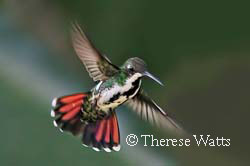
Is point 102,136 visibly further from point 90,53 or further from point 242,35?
point 242,35

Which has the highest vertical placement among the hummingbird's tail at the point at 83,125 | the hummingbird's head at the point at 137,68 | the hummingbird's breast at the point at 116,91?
the hummingbird's head at the point at 137,68

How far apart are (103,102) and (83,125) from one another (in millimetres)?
58

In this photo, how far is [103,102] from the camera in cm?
56

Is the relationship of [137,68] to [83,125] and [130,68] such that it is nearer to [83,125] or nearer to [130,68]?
[130,68]

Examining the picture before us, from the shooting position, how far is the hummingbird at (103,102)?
0.54 meters

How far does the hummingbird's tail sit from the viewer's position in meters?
0.60

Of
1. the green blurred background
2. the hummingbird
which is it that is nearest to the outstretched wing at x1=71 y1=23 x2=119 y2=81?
the hummingbird

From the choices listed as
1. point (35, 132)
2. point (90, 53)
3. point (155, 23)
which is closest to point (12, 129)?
point (35, 132)

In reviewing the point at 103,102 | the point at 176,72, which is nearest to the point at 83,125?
the point at 103,102

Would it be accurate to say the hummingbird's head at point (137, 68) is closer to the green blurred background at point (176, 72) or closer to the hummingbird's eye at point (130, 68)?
the hummingbird's eye at point (130, 68)

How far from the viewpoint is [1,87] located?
1051 millimetres

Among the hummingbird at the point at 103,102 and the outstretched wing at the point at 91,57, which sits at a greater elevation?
the outstretched wing at the point at 91,57

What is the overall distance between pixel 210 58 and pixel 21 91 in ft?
1.28

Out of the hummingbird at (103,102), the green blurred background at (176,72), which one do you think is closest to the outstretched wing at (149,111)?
the hummingbird at (103,102)
